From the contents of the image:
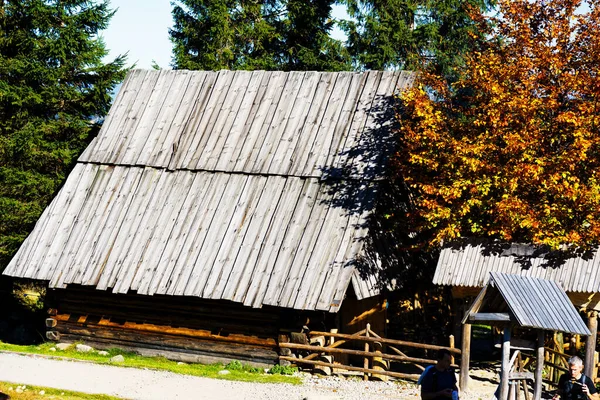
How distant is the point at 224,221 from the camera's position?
22.5 metres

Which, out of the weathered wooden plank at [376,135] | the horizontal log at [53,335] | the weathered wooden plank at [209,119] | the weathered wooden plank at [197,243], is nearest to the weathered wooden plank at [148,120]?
the weathered wooden plank at [209,119]

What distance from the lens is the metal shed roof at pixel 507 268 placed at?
19234mm

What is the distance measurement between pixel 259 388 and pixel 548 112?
963 centimetres

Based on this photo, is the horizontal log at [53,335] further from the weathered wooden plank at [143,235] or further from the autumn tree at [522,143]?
the autumn tree at [522,143]

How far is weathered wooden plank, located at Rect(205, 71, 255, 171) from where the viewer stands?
24156mm

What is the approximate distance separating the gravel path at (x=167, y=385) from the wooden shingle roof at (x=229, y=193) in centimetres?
204

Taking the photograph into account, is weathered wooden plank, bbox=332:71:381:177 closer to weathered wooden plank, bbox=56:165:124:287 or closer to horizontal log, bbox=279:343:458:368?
horizontal log, bbox=279:343:458:368

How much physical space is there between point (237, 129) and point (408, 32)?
658 inches

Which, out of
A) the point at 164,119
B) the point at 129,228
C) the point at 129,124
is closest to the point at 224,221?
the point at 129,228

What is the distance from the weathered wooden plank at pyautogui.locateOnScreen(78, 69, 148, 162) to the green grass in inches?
225

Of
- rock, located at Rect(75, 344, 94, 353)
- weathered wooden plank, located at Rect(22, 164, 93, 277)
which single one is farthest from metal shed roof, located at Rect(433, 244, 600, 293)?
weathered wooden plank, located at Rect(22, 164, 93, 277)

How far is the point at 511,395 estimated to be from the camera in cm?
1426

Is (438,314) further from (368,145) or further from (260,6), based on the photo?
(260,6)

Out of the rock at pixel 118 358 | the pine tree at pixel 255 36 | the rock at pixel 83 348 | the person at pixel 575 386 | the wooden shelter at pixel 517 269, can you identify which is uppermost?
the pine tree at pixel 255 36
